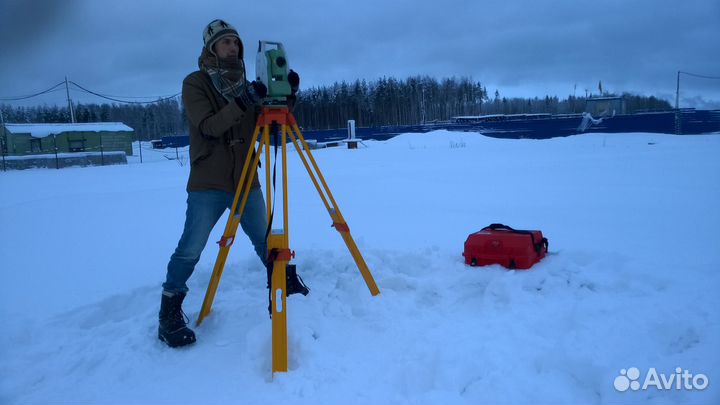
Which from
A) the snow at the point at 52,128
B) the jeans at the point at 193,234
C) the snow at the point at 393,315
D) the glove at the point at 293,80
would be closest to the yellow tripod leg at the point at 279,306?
the snow at the point at 393,315

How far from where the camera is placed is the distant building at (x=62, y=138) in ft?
118

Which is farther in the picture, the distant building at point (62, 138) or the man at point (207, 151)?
the distant building at point (62, 138)

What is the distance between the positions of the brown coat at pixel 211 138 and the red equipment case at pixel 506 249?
2.09 metres

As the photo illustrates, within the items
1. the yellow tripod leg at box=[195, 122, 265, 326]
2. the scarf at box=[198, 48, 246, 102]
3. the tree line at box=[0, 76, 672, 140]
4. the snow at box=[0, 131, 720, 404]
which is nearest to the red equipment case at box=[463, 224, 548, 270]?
the snow at box=[0, 131, 720, 404]

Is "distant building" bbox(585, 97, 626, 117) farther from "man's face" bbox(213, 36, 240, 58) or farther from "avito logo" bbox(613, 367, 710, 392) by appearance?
"man's face" bbox(213, 36, 240, 58)

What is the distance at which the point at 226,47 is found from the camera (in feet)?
9.52

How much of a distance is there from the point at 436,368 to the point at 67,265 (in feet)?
13.0

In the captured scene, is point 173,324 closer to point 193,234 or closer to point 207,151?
point 193,234

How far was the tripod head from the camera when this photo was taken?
2664 millimetres

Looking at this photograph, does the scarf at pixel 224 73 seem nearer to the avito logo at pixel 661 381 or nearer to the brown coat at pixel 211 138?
the brown coat at pixel 211 138

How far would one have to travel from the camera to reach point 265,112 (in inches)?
110

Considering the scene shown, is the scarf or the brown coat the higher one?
the scarf

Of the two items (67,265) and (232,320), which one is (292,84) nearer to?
(232,320)

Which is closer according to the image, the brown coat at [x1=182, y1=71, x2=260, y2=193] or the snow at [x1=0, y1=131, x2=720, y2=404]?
the snow at [x1=0, y1=131, x2=720, y2=404]
